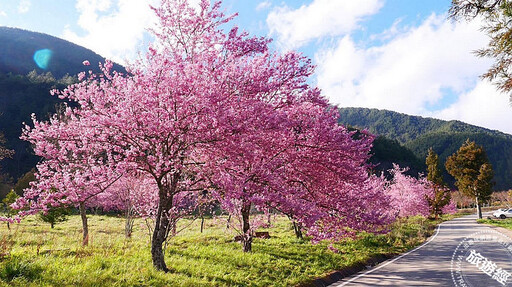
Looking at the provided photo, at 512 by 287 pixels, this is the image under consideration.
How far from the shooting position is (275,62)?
11.4 metres

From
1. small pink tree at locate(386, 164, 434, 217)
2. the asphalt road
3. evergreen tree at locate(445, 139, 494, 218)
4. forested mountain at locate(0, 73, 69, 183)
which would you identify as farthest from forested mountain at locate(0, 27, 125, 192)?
evergreen tree at locate(445, 139, 494, 218)

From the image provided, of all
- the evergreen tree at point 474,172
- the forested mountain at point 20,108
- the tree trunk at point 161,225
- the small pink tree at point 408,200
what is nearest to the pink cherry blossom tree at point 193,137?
the tree trunk at point 161,225

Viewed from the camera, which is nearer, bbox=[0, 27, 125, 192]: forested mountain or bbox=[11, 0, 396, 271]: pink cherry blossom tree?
bbox=[11, 0, 396, 271]: pink cherry blossom tree

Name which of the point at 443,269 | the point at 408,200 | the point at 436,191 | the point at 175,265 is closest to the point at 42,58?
the point at 436,191

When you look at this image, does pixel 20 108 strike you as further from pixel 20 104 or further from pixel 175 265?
pixel 175 265

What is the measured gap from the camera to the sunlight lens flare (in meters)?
186

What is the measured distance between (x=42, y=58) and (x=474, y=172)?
231188 mm

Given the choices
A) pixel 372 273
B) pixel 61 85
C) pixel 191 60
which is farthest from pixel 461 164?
pixel 61 85

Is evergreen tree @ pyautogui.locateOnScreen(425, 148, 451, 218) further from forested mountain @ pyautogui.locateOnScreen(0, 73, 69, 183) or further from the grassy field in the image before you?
forested mountain @ pyautogui.locateOnScreen(0, 73, 69, 183)

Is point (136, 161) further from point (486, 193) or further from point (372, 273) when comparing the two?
point (486, 193)

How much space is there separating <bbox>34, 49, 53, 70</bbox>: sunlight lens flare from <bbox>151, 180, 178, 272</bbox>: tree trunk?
222 m

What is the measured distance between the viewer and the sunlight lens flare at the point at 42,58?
18638 centimetres

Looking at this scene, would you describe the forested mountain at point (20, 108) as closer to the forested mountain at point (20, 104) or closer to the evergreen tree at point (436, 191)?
the forested mountain at point (20, 104)

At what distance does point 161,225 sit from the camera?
8.41 metres
